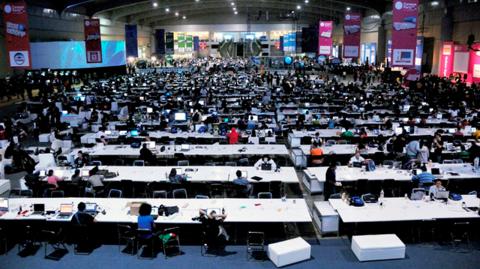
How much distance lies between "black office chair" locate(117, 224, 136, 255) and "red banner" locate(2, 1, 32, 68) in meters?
14.4

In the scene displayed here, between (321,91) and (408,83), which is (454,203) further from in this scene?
(408,83)

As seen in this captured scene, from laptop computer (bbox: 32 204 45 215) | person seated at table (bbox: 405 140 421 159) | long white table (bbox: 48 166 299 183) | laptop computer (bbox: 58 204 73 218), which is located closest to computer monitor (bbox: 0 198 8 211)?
laptop computer (bbox: 32 204 45 215)

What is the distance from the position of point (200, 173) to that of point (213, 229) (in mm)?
3970

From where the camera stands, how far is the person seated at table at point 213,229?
404 inches

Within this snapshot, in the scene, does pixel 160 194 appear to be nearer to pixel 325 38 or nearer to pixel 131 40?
pixel 325 38

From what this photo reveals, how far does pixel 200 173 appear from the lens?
46.3 feet

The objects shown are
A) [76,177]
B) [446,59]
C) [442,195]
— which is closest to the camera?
[442,195]

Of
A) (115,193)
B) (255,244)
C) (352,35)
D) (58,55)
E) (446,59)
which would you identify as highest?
(352,35)

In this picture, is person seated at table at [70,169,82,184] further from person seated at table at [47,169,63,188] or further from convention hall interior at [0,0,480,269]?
person seated at table at [47,169,63,188]

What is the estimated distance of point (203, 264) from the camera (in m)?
9.99

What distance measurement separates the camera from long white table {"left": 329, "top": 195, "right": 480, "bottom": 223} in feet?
34.3

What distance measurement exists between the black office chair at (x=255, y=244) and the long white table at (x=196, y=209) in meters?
0.40

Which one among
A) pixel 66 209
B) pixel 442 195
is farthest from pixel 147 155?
pixel 442 195

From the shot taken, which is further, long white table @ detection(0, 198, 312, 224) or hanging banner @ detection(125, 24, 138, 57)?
hanging banner @ detection(125, 24, 138, 57)
